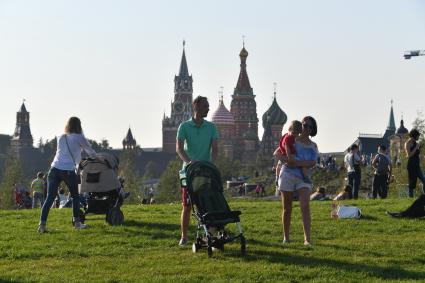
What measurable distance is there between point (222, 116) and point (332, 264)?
494 feet

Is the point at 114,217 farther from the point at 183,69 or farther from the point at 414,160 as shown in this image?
the point at 183,69

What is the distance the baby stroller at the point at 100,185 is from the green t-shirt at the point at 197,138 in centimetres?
312

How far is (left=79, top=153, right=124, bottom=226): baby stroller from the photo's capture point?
13320 mm

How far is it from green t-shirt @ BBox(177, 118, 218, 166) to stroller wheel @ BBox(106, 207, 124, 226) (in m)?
2.89

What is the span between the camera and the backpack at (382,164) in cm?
2023

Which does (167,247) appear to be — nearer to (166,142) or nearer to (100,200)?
(100,200)

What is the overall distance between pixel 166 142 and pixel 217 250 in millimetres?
167621

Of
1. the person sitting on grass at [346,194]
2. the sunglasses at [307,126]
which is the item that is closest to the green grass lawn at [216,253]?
the sunglasses at [307,126]

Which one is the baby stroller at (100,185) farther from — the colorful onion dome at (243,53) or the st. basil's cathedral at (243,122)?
the colorful onion dome at (243,53)

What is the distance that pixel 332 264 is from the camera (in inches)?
357

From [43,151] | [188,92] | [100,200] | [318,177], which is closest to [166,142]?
[188,92]

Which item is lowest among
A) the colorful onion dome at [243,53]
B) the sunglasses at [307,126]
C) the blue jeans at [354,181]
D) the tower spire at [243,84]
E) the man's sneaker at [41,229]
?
the man's sneaker at [41,229]

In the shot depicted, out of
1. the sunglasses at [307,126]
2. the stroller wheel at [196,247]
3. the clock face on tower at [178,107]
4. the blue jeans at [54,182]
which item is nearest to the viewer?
the stroller wheel at [196,247]

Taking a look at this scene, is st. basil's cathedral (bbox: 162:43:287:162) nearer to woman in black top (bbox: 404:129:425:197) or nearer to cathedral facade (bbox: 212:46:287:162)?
cathedral facade (bbox: 212:46:287:162)
